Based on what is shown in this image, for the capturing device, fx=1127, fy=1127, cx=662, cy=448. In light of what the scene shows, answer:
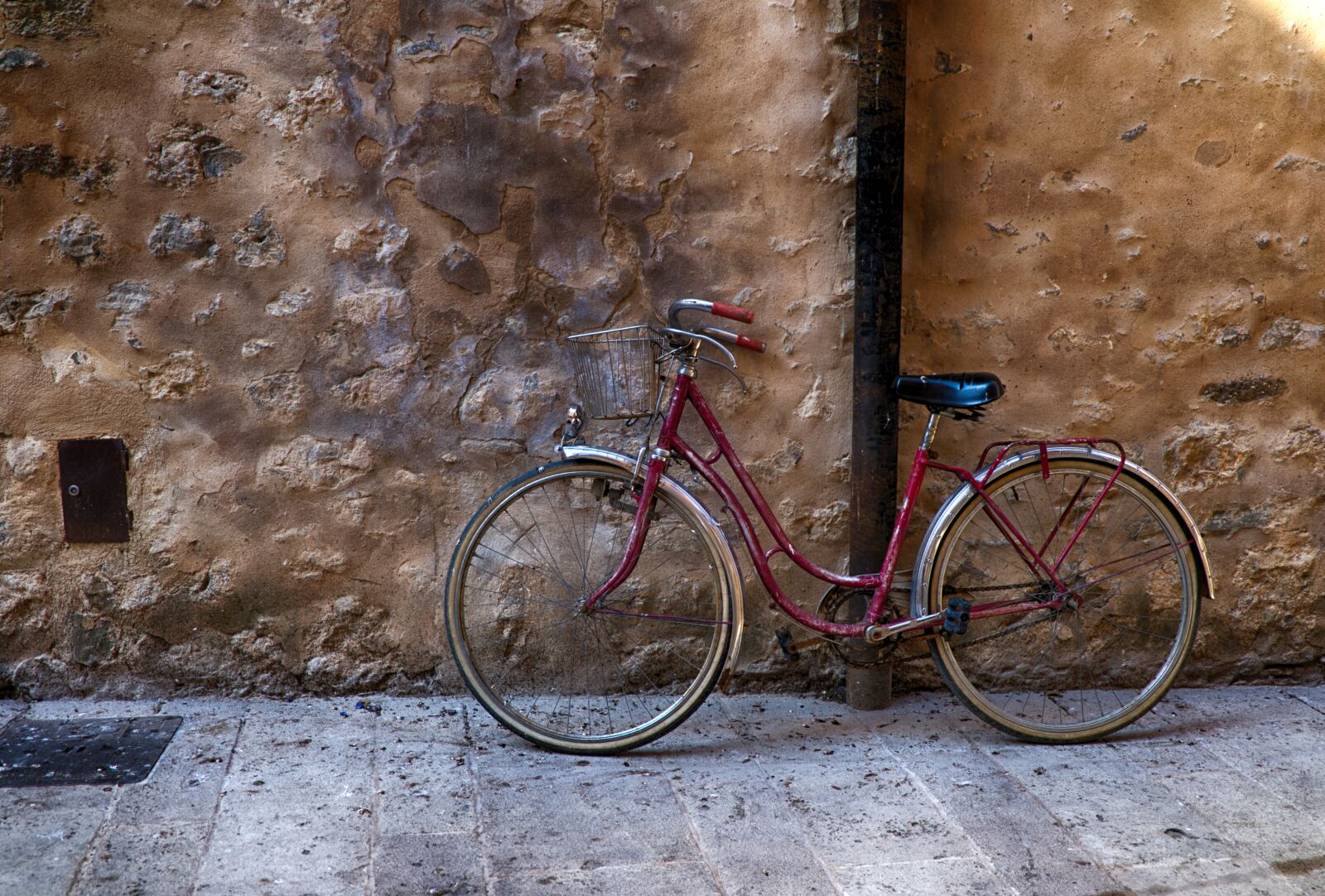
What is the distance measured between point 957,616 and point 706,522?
0.72 m

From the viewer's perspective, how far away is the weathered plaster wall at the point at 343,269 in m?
3.04

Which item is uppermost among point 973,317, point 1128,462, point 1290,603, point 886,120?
point 886,120

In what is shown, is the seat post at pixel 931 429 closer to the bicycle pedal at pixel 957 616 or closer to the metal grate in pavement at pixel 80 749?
the bicycle pedal at pixel 957 616

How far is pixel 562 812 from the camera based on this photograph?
2666 millimetres

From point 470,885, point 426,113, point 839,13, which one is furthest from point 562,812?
point 839,13

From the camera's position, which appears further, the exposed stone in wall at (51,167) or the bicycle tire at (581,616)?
the bicycle tire at (581,616)

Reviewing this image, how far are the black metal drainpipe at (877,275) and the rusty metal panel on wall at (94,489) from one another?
2.07 m

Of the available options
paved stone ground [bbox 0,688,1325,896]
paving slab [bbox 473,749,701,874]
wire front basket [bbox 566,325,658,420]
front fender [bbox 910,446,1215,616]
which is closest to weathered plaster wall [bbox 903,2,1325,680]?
front fender [bbox 910,446,1215,616]

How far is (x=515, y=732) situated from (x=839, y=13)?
217 centimetres

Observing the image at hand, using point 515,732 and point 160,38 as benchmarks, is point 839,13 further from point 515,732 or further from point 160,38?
point 515,732

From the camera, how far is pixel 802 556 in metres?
3.17

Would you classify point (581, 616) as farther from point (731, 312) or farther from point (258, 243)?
point (258, 243)

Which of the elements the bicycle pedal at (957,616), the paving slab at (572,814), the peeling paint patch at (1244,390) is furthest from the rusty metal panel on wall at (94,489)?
the peeling paint patch at (1244,390)

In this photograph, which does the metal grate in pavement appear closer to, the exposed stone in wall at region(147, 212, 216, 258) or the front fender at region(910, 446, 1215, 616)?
the exposed stone in wall at region(147, 212, 216, 258)
